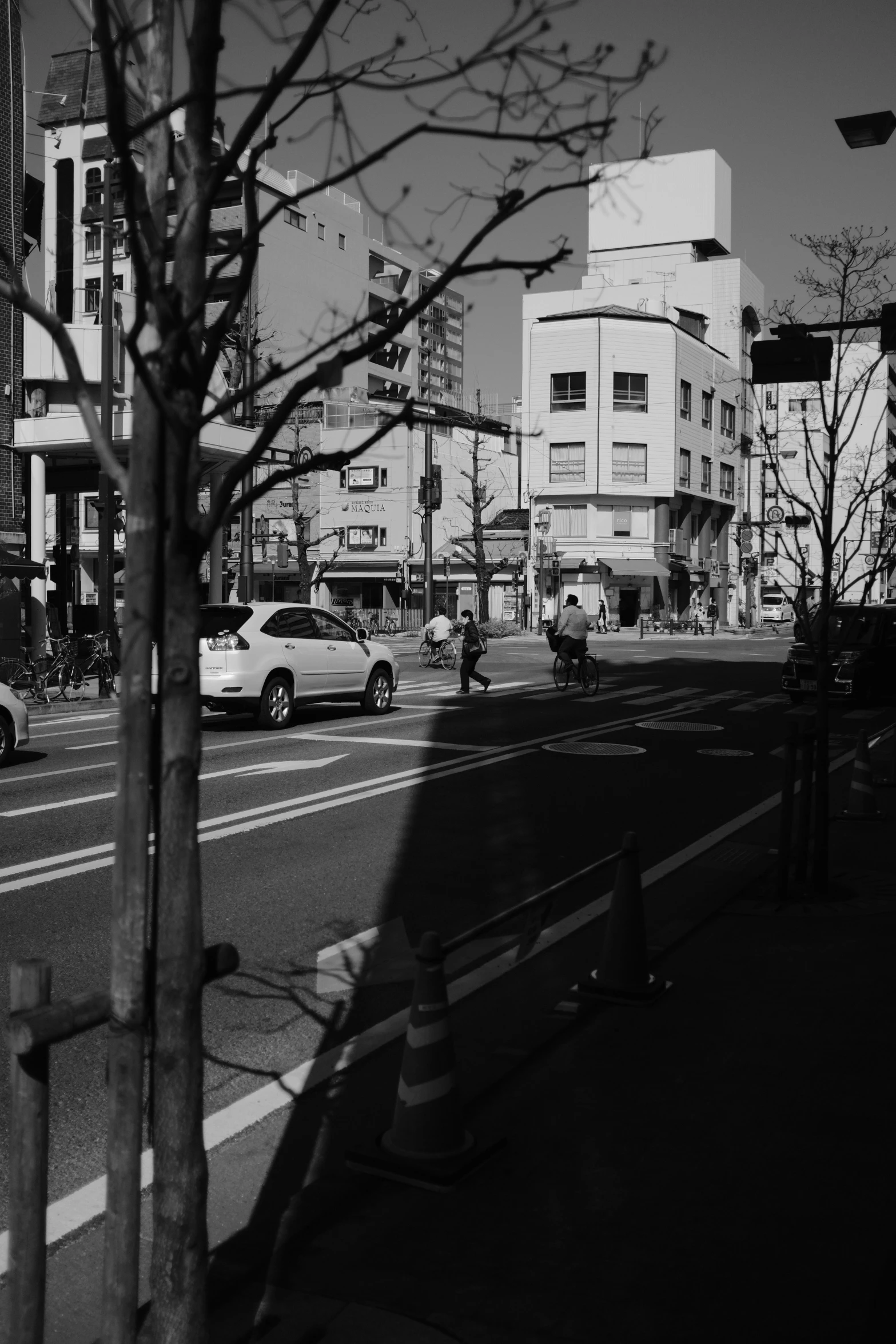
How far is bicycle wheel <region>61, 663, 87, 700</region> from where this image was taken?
907 inches

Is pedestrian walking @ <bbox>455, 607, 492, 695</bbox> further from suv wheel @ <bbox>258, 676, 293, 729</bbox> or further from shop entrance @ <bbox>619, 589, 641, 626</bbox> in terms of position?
shop entrance @ <bbox>619, 589, 641, 626</bbox>

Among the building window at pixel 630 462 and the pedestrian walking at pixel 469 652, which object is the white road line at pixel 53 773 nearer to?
the pedestrian walking at pixel 469 652

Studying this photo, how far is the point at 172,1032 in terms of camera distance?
2.36 meters

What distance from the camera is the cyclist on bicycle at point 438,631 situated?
33.3 m

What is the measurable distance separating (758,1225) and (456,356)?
620 feet

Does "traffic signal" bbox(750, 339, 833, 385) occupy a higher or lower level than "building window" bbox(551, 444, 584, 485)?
lower

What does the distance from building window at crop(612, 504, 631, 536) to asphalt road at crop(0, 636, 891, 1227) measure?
1982 inches

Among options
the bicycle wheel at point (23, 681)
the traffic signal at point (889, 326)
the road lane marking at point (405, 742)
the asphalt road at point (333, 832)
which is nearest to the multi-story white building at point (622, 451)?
the bicycle wheel at point (23, 681)

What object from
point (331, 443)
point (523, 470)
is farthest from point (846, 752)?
point (523, 470)

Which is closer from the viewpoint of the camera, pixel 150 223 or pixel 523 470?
pixel 150 223

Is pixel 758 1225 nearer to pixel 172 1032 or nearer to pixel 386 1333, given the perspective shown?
pixel 386 1333

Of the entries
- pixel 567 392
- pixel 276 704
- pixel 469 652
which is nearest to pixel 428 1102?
pixel 276 704

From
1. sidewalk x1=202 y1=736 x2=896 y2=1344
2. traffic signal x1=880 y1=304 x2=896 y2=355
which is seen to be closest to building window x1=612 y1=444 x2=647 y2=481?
traffic signal x1=880 y1=304 x2=896 y2=355

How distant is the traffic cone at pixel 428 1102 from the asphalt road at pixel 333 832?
100 cm
